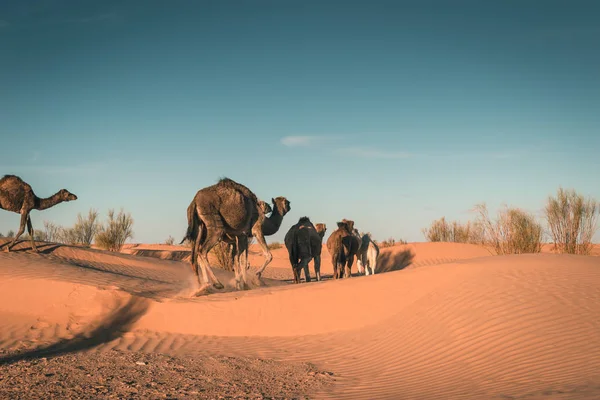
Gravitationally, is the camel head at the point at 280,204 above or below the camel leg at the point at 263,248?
above

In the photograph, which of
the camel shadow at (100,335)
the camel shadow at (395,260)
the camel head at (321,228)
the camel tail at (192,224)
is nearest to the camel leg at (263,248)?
the camel tail at (192,224)

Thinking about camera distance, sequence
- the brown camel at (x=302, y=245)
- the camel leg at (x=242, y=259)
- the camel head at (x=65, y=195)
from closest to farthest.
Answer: the camel leg at (x=242, y=259) → the brown camel at (x=302, y=245) → the camel head at (x=65, y=195)

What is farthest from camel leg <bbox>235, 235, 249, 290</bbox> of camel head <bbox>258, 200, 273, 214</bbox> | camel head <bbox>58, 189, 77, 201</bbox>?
camel head <bbox>58, 189, 77, 201</bbox>

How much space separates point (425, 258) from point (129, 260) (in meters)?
15.6

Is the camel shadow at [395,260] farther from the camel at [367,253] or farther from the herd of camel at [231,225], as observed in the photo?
the herd of camel at [231,225]

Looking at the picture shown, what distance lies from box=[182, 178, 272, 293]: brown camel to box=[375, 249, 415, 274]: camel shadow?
15666 mm

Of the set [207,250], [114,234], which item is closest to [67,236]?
[114,234]

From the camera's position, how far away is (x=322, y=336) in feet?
30.0

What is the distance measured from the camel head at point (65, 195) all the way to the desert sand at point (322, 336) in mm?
6046

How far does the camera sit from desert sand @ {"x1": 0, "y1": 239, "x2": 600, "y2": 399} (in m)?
5.93

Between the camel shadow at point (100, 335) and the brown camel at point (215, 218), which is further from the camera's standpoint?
the brown camel at point (215, 218)

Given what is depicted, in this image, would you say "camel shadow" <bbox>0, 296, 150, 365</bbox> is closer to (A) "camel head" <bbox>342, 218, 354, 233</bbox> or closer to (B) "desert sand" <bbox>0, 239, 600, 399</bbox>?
(B) "desert sand" <bbox>0, 239, 600, 399</bbox>

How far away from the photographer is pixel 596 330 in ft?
22.6

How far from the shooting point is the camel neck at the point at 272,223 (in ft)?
50.2
